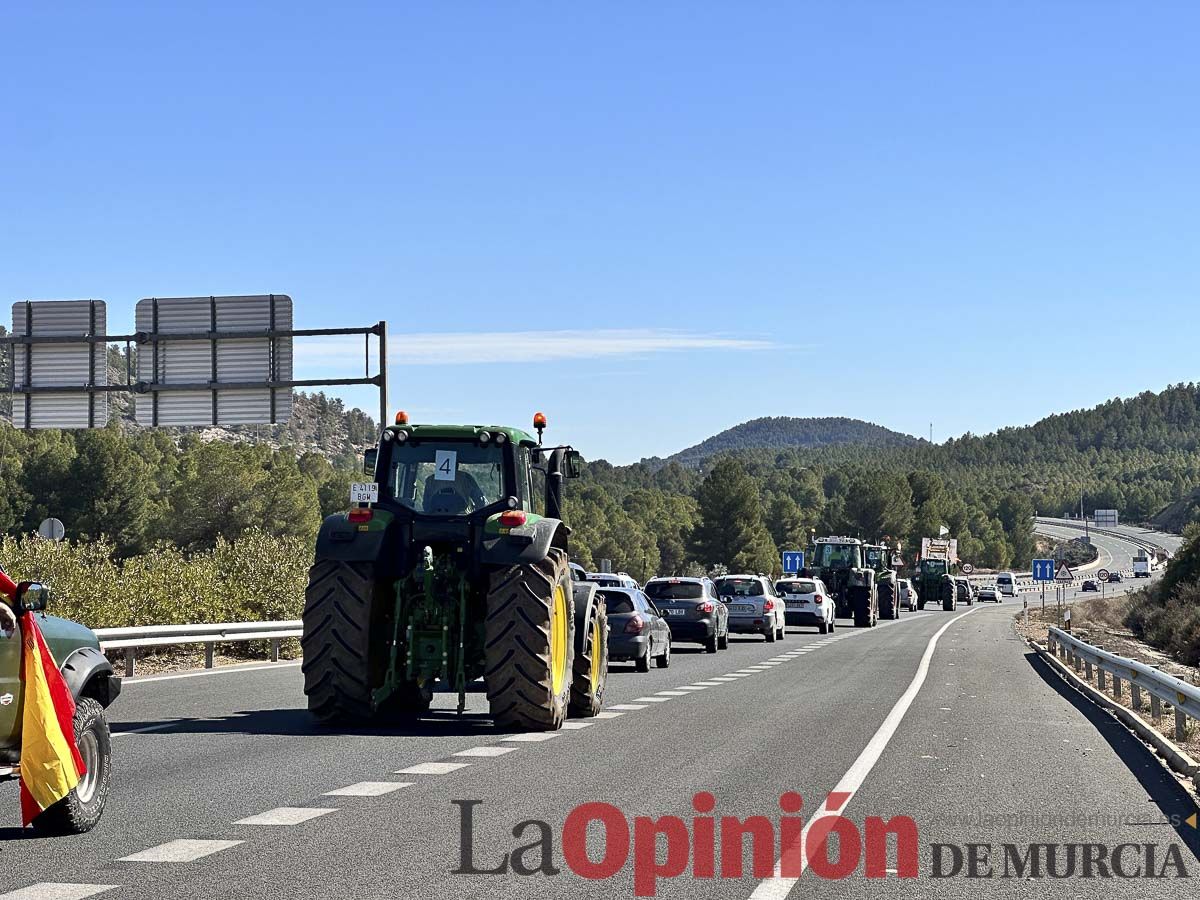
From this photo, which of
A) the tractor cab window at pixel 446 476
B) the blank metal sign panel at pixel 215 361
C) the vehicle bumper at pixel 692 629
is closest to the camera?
the tractor cab window at pixel 446 476

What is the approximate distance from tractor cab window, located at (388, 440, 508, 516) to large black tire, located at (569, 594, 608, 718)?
1.82 meters

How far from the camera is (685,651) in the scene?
35.9m

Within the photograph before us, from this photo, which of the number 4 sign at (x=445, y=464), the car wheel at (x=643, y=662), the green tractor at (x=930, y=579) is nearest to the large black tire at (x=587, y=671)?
the number 4 sign at (x=445, y=464)

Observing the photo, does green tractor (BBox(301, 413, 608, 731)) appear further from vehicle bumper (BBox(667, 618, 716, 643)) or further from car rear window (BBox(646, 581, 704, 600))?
car rear window (BBox(646, 581, 704, 600))

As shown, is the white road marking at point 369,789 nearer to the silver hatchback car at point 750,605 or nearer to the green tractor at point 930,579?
the silver hatchback car at point 750,605

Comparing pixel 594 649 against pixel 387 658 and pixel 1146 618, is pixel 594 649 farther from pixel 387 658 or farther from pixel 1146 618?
pixel 1146 618

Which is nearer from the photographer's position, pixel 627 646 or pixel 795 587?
pixel 627 646

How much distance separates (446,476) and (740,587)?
2540 cm

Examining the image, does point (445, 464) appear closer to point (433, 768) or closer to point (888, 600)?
point (433, 768)

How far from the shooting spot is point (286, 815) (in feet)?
33.0

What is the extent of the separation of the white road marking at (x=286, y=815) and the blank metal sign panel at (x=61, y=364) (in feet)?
73.8

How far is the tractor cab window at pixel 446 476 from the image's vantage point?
1658 centimetres

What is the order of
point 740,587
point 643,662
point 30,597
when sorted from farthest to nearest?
point 740,587, point 643,662, point 30,597

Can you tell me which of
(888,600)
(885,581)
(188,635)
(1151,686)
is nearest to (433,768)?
(1151,686)
